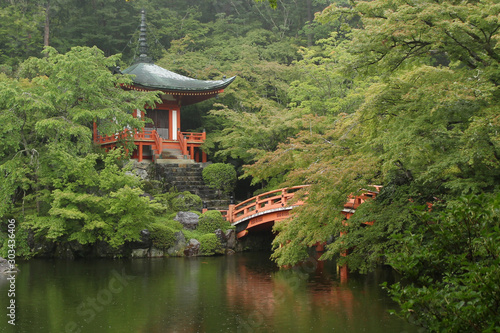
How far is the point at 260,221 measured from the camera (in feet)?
55.0

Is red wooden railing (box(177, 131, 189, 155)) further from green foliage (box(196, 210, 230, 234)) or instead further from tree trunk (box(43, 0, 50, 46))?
tree trunk (box(43, 0, 50, 46))

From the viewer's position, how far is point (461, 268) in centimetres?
395

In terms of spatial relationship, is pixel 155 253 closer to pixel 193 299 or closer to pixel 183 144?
pixel 193 299

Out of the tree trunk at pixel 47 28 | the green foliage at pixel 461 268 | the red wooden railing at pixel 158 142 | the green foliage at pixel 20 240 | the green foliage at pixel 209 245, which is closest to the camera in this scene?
the green foliage at pixel 461 268

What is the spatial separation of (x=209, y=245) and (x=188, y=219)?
4.29 ft

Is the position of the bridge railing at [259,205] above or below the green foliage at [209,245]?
above

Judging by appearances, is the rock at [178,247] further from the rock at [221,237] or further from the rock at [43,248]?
the rock at [43,248]

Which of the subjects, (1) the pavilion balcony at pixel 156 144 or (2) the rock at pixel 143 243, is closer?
(2) the rock at pixel 143 243

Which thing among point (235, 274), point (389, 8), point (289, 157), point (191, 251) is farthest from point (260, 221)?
point (389, 8)

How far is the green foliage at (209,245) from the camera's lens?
→ 16.6m

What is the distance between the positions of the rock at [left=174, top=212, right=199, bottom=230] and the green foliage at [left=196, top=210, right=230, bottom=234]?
15cm

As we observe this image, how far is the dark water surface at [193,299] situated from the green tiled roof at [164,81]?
9.07 meters

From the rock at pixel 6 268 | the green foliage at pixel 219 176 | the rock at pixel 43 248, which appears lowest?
the rock at pixel 6 268

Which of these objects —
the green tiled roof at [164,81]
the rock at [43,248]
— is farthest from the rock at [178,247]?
the green tiled roof at [164,81]
